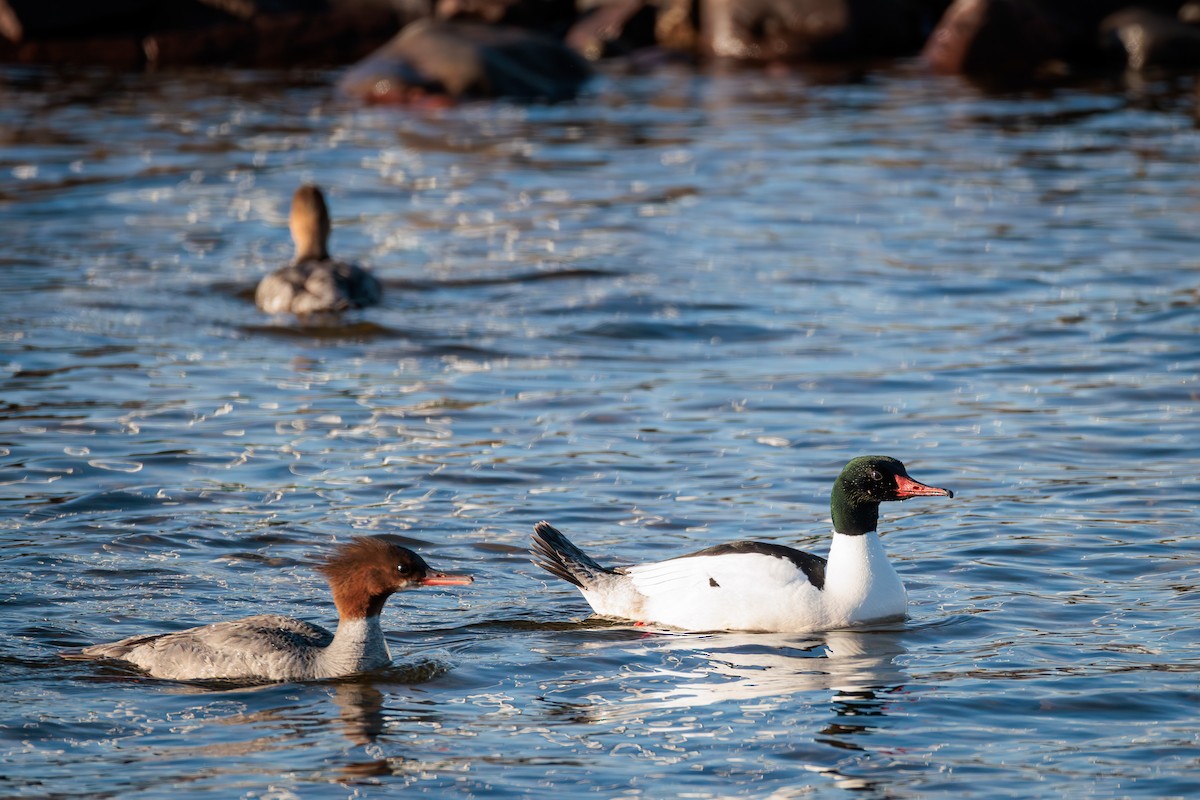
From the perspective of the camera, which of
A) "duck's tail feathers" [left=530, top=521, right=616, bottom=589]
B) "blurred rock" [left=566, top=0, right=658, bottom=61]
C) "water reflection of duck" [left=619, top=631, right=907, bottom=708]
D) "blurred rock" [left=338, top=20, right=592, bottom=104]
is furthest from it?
"blurred rock" [left=566, top=0, right=658, bottom=61]

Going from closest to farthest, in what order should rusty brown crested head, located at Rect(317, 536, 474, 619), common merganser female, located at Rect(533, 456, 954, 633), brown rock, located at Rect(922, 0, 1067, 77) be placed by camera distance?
rusty brown crested head, located at Rect(317, 536, 474, 619), common merganser female, located at Rect(533, 456, 954, 633), brown rock, located at Rect(922, 0, 1067, 77)

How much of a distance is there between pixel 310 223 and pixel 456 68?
10.1 meters

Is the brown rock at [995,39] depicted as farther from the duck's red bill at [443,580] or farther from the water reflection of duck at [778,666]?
the duck's red bill at [443,580]

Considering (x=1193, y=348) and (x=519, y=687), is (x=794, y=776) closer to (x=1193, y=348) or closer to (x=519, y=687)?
(x=519, y=687)

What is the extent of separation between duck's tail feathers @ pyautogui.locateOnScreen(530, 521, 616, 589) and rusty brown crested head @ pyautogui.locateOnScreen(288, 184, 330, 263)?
7.52 m

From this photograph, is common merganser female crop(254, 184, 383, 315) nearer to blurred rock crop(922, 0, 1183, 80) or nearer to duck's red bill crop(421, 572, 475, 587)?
duck's red bill crop(421, 572, 475, 587)

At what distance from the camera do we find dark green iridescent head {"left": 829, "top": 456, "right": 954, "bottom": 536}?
8641 millimetres

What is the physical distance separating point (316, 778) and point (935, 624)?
330cm

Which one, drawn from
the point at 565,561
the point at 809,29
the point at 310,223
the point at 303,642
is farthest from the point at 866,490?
the point at 809,29

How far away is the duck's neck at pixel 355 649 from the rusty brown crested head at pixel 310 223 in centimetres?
838

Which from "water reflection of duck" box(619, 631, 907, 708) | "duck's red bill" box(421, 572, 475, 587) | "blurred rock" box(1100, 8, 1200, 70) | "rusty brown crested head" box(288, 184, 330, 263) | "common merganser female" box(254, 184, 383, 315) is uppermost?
"blurred rock" box(1100, 8, 1200, 70)

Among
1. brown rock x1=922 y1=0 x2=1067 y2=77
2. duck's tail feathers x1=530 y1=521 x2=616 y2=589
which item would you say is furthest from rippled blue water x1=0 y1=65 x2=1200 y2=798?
brown rock x1=922 y1=0 x2=1067 y2=77

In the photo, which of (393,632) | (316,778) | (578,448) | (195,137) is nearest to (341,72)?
(195,137)

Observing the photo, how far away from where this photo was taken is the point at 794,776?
693 cm
